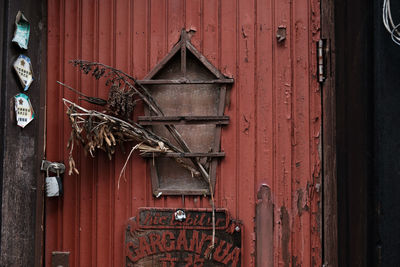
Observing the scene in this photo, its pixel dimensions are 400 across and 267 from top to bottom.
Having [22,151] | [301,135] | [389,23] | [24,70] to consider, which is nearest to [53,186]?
[22,151]

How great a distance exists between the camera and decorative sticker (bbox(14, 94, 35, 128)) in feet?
6.25

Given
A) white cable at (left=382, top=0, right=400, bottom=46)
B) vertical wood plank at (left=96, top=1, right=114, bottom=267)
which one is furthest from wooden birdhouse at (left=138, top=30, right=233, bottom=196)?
white cable at (left=382, top=0, right=400, bottom=46)

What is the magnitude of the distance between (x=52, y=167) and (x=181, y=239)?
902 mm

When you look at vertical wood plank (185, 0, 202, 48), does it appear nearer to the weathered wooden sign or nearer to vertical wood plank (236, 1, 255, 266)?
vertical wood plank (236, 1, 255, 266)

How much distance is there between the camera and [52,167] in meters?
2.09

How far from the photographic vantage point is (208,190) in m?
2.07

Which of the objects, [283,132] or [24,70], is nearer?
[24,70]

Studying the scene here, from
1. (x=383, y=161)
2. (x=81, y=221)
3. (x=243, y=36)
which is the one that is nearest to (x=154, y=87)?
(x=243, y=36)

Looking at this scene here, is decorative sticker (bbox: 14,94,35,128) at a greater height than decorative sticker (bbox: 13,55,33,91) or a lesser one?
lesser

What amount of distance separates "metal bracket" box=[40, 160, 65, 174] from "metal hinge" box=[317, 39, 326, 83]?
1.66m

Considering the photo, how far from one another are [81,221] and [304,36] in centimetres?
179

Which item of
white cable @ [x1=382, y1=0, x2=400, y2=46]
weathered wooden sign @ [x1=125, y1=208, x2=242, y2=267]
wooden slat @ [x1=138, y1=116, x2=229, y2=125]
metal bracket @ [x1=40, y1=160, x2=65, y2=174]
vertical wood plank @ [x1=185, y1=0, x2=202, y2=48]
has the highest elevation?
vertical wood plank @ [x1=185, y1=0, x2=202, y2=48]

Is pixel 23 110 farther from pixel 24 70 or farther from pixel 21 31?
pixel 21 31

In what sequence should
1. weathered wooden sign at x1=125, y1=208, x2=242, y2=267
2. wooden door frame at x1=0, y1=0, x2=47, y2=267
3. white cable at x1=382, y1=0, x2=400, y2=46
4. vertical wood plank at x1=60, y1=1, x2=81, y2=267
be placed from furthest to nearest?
vertical wood plank at x1=60, y1=1, x2=81, y2=267 < weathered wooden sign at x1=125, y1=208, x2=242, y2=267 < wooden door frame at x1=0, y1=0, x2=47, y2=267 < white cable at x1=382, y1=0, x2=400, y2=46
